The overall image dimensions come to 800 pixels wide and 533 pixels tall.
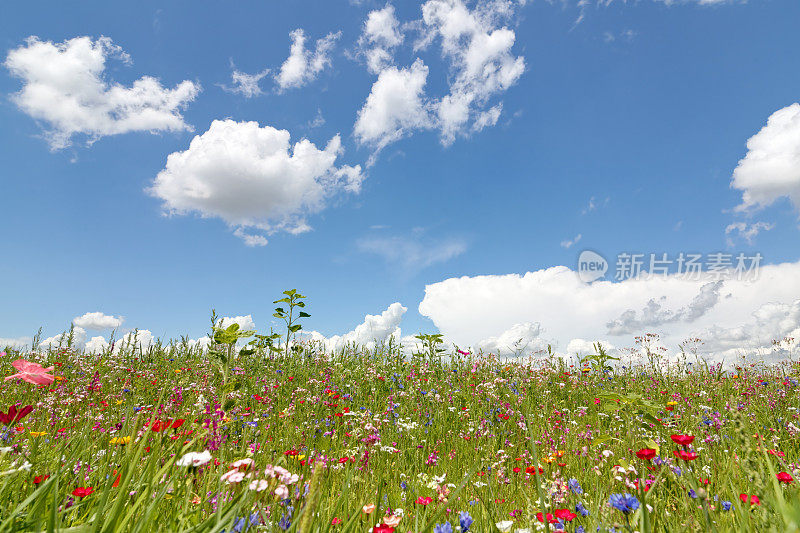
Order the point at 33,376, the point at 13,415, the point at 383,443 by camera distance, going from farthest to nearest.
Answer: the point at 383,443
the point at 13,415
the point at 33,376

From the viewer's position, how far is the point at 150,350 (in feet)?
30.4

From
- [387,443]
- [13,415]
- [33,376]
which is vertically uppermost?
[33,376]

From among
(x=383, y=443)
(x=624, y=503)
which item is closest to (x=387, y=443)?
(x=383, y=443)

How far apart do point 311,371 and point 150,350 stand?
13.1ft

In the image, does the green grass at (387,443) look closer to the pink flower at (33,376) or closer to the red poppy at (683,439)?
the red poppy at (683,439)

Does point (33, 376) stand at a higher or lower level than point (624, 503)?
higher

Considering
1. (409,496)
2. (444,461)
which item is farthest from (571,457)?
(409,496)

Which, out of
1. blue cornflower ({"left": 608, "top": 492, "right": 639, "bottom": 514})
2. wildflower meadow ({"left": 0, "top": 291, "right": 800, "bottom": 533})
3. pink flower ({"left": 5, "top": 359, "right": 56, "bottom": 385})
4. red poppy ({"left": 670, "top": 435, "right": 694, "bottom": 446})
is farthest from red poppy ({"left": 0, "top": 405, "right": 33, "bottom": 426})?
red poppy ({"left": 670, "top": 435, "right": 694, "bottom": 446})

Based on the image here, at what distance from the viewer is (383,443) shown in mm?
4676

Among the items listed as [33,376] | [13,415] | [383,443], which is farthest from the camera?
[383,443]

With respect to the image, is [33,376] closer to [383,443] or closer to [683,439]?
[683,439]

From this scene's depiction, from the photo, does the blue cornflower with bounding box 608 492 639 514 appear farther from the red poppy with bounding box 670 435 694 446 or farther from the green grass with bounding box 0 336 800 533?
the red poppy with bounding box 670 435 694 446

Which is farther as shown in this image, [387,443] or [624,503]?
[387,443]

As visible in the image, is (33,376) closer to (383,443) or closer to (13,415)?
(13,415)
